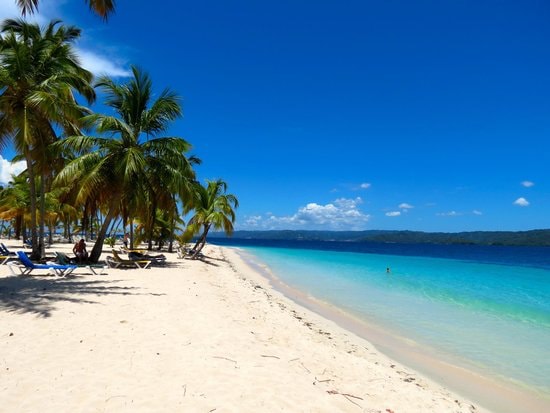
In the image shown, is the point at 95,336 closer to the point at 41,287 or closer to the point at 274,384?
the point at 274,384

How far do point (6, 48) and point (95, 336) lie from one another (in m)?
12.3

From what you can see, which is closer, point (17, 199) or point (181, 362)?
point (181, 362)

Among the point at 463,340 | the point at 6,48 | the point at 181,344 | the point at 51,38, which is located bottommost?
the point at 463,340

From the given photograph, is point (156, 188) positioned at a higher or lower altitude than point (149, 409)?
higher

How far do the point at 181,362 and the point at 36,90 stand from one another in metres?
11.5

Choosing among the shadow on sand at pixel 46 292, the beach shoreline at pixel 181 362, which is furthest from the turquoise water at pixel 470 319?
the shadow on sand at pixel 46 292

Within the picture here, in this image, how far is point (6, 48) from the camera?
41.8 feet

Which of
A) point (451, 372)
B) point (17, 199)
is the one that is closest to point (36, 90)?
point (451, 372)

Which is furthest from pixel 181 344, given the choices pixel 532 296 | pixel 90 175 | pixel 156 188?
pixel 532 296

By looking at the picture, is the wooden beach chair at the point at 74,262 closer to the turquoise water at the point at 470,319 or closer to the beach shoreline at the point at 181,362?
the beach shoreline at the point at 181,362

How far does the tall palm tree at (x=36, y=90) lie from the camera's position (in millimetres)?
11781

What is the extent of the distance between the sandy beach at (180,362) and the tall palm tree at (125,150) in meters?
6.05

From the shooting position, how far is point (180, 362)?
4.70m

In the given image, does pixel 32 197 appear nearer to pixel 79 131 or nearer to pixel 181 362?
pixel 79 131
